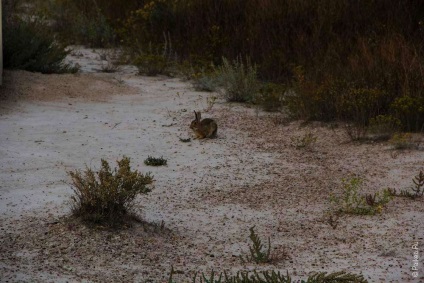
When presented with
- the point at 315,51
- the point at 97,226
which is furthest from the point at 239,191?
the point at 315,51

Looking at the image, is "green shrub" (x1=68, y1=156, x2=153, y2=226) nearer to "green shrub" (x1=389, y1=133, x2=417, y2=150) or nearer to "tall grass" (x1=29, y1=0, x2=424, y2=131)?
"green shrub" (x1=389, y1=133, x2=417, y2=150)

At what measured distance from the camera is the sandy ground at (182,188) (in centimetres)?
499

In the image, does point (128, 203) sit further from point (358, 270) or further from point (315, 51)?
point (315, 51)

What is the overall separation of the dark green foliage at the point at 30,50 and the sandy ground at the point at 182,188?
0.27 m

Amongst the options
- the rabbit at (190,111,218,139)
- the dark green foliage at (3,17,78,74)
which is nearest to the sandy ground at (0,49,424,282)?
the rabbit at (190,111,218,139)

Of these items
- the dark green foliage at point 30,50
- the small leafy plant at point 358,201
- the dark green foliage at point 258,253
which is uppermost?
the dark green foliage at point 30,50

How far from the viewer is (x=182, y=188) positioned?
649 centimetres

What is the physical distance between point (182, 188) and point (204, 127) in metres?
1.45

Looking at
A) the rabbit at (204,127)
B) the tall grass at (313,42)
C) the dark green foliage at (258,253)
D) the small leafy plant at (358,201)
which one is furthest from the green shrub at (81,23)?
the dark green foliage at (258,253)

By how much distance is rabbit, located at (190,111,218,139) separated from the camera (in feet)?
25.7

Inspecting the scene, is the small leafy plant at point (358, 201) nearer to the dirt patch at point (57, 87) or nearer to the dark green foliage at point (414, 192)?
the dark green foliage at point (414, 192)

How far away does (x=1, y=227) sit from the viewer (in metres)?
5.43

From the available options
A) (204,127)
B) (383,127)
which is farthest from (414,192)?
(204,127)

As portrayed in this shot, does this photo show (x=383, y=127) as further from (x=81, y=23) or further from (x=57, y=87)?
(x=81, y=23)
